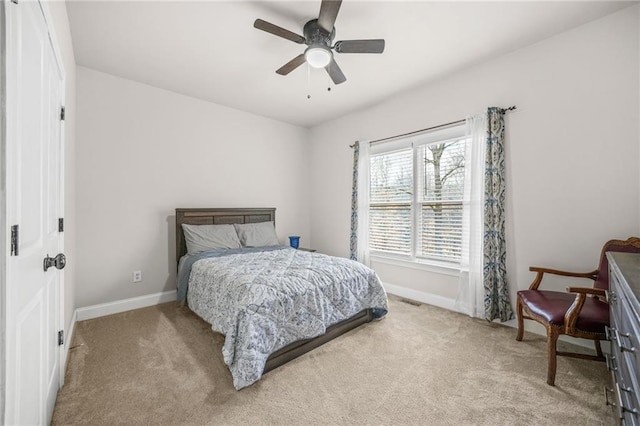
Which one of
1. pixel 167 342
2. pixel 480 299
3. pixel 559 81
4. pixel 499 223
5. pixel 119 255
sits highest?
pixel 559 81

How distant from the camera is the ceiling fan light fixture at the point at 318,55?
214 cm

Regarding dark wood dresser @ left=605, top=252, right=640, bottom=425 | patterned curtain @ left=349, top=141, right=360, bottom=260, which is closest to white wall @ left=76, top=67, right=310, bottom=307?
patterned curtain @ left=349, top=141, right=360, bottom=260

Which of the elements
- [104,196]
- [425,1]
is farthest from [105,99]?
[425,1]

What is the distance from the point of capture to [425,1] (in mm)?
2039

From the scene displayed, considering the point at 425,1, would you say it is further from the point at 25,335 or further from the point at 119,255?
the point at 119,255

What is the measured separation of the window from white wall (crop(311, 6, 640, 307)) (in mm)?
355

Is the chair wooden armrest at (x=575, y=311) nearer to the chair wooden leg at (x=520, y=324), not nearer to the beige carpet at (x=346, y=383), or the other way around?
the beige carpet at (x=346, y=383)

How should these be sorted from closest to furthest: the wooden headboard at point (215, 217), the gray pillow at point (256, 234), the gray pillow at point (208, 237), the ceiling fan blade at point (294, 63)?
the ceiling fan blade at point (294, 63) < the gray pillow at point (208, 237) < the wooden headboard at point (215, 217) < the gray pillow at point (256, 234)

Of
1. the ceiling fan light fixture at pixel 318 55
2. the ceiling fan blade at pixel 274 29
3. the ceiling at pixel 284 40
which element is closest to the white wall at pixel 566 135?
the ceiling at pixel 284 40

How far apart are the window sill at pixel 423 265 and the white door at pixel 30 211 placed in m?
3.36

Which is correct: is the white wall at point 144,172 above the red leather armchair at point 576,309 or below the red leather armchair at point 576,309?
above

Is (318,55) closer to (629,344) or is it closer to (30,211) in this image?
(30,211)

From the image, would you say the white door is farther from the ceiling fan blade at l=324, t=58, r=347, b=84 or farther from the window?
the window

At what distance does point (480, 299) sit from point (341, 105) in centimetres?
304
